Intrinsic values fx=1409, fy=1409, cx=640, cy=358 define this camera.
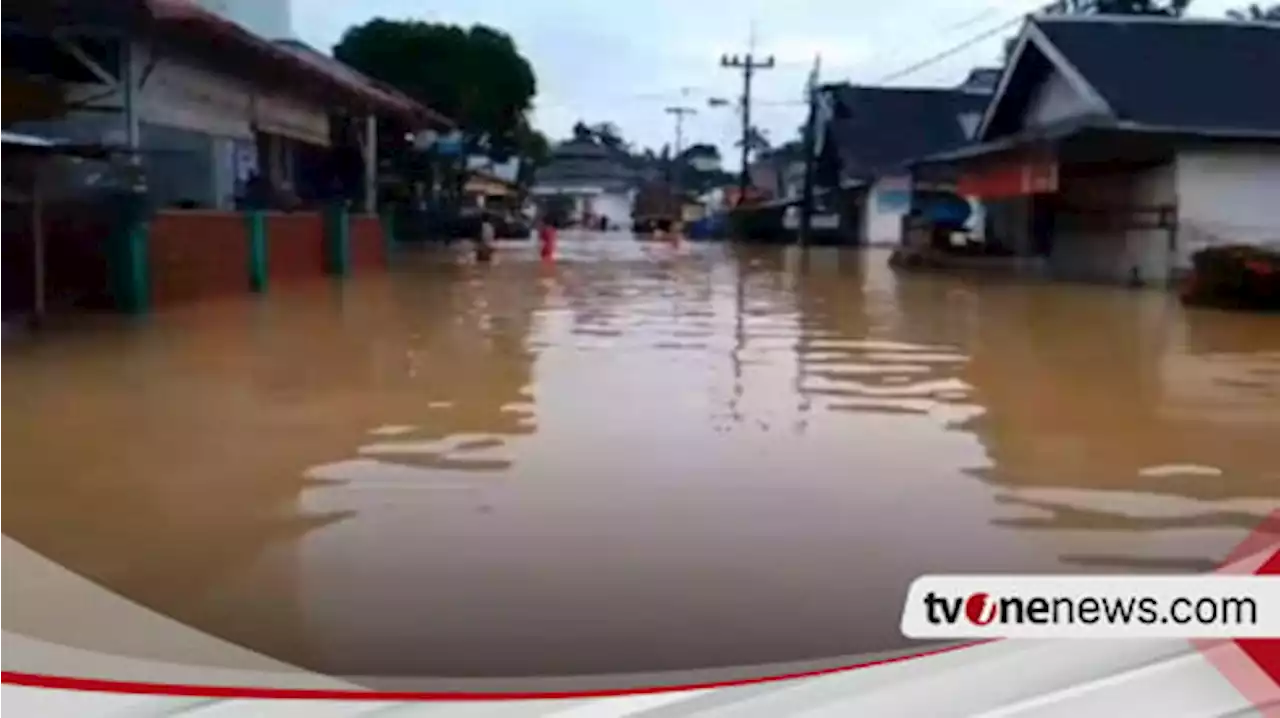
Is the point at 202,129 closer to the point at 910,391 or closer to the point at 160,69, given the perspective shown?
the point at 160,69

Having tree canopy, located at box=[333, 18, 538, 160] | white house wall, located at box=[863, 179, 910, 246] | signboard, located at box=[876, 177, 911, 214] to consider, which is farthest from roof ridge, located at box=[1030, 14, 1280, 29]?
white house wall, located at box=[863, 179, 910, 246]

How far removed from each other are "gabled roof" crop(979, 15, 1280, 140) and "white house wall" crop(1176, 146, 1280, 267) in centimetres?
37

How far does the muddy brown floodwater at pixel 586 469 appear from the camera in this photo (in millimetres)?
2369

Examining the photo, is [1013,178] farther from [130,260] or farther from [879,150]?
[879,150]

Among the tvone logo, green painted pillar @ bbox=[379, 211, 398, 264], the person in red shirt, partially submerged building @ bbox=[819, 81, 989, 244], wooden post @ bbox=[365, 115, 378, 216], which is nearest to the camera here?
the tvone logo

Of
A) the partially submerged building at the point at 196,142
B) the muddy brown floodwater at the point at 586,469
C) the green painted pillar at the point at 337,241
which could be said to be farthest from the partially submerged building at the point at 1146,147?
the partially submerged building at the point at 196,142

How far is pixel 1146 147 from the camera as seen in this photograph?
13555 millimetres

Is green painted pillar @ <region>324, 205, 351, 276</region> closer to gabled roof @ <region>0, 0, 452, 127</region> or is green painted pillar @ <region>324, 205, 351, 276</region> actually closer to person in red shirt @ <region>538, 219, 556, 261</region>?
gabled roof @ <region>0, 0, 452, 127</region>

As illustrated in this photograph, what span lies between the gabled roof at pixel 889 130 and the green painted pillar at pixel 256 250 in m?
13.6

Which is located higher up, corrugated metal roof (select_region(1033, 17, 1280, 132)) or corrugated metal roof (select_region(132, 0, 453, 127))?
corrugated metal roof (select_region(1033, 17, 1280, 132))

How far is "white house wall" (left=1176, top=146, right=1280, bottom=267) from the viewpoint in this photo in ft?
41.5

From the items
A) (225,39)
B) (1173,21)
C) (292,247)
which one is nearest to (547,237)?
(225,39)

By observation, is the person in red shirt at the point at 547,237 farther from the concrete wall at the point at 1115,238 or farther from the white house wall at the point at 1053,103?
the white house wall at the point at 1053,103

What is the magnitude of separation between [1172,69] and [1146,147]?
2.49 feet
